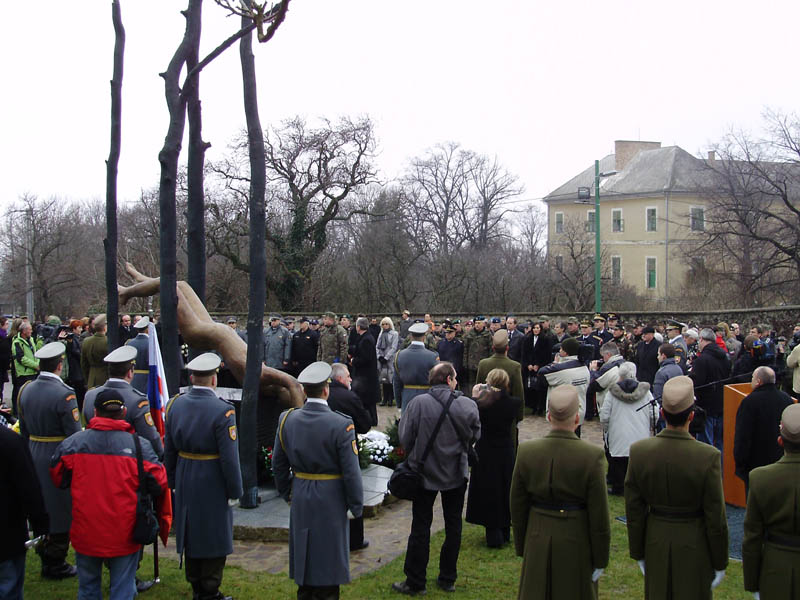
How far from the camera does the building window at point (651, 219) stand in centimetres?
5340

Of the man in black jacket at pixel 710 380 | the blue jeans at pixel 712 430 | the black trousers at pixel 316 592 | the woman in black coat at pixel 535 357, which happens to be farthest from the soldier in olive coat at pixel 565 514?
the woman in black coat at pixel 535 357

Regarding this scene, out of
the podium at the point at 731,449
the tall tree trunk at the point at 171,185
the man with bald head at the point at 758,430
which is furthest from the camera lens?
the podium at the point at 731,449

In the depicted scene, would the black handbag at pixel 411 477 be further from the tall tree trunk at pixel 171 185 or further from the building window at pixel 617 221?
the building window at pixel 617 221

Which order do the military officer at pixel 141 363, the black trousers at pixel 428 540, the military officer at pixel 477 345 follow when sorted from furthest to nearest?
the military officer at pixel 477 345
the military officer at pixel 141 363
the black trousers at pixel 428 540

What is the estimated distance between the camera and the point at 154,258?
3512 cm

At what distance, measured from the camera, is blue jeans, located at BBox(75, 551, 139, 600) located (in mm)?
5121

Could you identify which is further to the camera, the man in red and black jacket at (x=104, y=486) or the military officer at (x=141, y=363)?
the military officer at (x=141, y=363)

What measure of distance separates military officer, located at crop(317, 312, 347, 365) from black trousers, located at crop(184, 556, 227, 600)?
10016 millimetres

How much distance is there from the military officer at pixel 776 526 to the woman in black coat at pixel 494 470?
3026mm

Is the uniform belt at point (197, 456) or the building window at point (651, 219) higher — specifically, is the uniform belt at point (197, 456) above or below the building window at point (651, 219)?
below

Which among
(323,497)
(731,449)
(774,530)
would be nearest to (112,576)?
(323,497)

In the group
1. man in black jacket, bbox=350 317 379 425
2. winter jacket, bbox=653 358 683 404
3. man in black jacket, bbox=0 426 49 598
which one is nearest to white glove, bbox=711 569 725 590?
man in black jacket, bbox=0 426 49 598

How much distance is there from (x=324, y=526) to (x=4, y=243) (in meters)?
56.5

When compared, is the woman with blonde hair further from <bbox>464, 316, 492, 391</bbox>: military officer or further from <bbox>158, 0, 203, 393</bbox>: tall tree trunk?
<bbox>158, 0, 203, 393</bbox>: tall tree trunk
